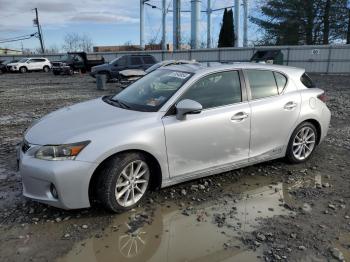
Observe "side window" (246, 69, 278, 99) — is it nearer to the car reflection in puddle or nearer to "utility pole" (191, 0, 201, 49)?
the car reflection in puddle

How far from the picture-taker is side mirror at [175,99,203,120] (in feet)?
14.5

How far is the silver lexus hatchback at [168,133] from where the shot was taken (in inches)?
157

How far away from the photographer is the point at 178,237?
151 inches

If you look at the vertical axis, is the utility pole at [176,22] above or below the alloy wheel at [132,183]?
above

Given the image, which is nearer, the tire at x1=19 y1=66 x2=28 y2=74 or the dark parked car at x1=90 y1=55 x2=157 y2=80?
the dark parked car at x1=90 y1=55 x2=157 y2=80

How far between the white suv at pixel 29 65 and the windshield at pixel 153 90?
3581 cm

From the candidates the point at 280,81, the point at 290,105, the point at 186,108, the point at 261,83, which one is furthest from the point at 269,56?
the point at 186,108

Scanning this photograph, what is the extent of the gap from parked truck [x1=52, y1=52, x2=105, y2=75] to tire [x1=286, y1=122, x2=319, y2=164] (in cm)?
2795

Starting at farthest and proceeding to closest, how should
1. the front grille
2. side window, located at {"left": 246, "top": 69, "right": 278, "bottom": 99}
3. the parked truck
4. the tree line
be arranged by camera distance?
the tree line → the parked truck → side window, located at {"left": 246, "top": 69, "right": 278, "bottom": 99} → the front grille

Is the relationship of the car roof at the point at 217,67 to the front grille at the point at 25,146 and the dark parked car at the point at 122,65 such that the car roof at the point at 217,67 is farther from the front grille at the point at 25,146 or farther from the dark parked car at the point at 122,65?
the dark parked car at the point at 122,65

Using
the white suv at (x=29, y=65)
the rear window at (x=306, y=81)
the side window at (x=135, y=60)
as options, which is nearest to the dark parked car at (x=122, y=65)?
the side window at (x=135, y=60)

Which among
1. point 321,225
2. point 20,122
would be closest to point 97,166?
point 321,225

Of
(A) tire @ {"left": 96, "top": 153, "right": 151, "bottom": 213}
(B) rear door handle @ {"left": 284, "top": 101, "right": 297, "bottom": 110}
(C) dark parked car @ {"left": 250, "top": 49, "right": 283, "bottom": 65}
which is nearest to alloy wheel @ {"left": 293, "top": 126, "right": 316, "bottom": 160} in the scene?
(B) rear door handle @ {"left": 284, "top": 101, "right": 297, "bottom": 110}

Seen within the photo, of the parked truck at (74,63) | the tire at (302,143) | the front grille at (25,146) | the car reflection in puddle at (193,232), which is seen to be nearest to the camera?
the car reflection in puddle at (193,232)
